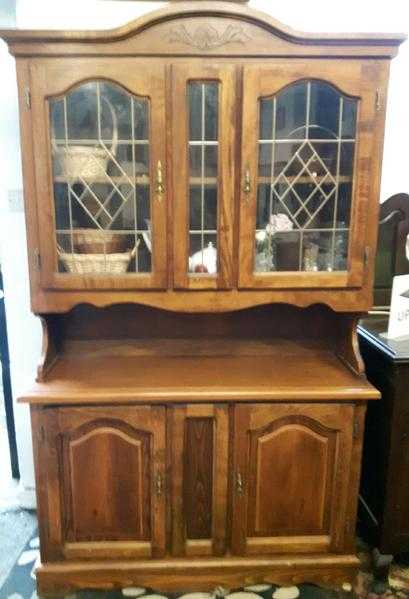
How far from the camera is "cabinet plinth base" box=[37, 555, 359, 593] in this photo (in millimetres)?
1667

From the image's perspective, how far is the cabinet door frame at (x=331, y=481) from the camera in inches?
62.1

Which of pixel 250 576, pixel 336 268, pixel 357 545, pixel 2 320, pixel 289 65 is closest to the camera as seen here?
pixel 289 65

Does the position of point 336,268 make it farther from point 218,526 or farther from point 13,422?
point 13,422

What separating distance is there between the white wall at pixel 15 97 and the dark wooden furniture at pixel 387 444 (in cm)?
69

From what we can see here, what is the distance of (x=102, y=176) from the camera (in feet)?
5.01

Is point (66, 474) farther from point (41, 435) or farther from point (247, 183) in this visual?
point (247, 183)

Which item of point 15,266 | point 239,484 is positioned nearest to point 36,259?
point 15,266

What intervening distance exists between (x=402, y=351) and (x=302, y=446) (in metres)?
0.44

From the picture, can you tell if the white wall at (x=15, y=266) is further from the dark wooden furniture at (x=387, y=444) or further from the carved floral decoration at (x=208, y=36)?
the dark wooden furniture at (x=387, y=444)

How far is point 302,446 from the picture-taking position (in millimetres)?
1613

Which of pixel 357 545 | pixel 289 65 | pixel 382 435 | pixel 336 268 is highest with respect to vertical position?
pixel 289 65

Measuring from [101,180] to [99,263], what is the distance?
252mm

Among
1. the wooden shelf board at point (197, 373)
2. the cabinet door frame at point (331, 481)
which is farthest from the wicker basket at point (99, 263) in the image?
the cabinet door frame at point (331, 481)

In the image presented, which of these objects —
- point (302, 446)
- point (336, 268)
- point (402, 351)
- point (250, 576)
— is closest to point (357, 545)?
point (250, 576)
